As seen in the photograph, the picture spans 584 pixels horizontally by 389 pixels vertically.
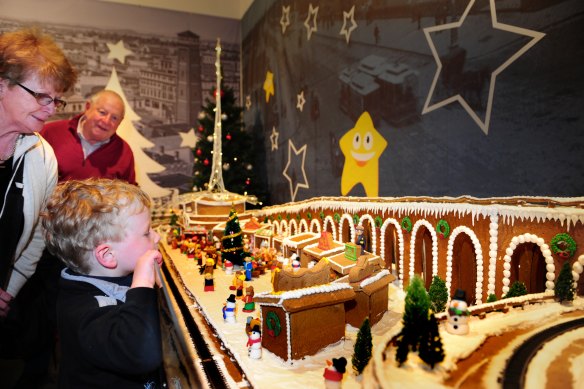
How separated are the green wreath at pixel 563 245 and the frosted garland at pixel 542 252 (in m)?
0.04

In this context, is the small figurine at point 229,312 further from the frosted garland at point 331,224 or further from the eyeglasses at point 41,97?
the frosted garland at point 331,224

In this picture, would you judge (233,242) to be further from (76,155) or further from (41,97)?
(41,97)

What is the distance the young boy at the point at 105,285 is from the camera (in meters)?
1.22

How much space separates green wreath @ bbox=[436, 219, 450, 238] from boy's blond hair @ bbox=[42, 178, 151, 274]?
207 centimetres

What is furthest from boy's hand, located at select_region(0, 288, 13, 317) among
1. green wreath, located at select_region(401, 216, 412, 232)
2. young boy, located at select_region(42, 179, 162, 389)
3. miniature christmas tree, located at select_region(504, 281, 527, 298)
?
miniature christmas tree, located at select_region(504, 281, 527, 298)

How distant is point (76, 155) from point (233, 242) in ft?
5.58

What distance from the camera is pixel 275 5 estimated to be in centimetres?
689

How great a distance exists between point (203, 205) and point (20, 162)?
3.43m

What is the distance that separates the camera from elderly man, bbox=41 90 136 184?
3342 mm

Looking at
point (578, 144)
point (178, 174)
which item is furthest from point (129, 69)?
point (578, 144)

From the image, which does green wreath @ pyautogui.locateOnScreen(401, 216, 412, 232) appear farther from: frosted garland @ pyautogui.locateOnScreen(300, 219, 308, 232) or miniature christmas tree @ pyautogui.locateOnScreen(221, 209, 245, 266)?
frosted garland @ pyautogui.locateOnScreen(300, 219, 308, 232)

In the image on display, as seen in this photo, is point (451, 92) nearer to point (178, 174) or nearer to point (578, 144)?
point (578, 144)

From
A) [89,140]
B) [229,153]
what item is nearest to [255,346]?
[89,140]

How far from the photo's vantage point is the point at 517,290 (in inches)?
79.2
